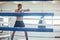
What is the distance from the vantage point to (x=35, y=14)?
12.0 feet

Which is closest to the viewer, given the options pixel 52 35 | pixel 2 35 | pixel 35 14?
pixel 35 14

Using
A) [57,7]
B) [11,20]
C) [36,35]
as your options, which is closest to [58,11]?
[57,7]

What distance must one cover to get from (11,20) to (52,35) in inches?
55.3

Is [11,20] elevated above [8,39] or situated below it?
above

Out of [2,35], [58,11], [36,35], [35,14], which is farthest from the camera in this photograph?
[58,11]

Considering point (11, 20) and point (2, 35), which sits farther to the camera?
point (11, 20)

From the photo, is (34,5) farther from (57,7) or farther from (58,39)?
(58,39)

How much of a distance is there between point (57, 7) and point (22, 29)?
336 centimetres

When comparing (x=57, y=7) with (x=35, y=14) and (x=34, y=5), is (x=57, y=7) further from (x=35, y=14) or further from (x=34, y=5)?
(x=35, y=14)

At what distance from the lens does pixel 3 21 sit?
443 cm

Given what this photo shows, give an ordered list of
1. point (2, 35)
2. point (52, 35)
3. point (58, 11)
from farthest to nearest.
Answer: point (58, 11)
point (52, 35)
point (2, 35)

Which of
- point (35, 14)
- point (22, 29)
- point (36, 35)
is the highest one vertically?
point (35, 14)

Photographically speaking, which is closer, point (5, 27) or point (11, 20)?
point (5, 27)

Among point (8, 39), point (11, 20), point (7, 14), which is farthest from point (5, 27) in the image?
point (11, 20)
